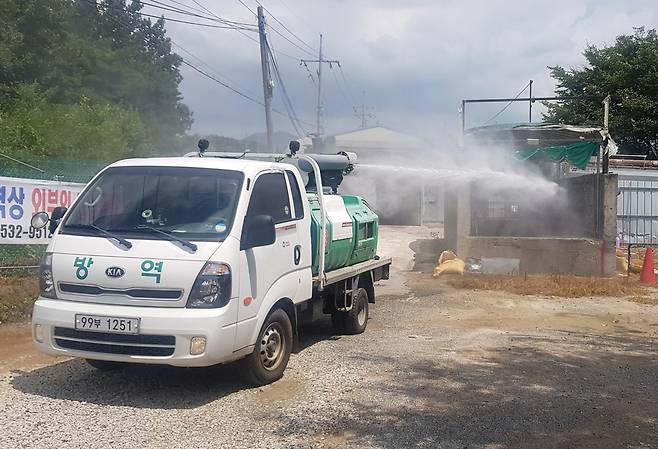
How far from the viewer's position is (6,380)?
693 centimetres

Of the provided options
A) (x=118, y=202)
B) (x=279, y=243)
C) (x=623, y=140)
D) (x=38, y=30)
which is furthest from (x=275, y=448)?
(x=623, y=140)

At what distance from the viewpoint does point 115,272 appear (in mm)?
5992

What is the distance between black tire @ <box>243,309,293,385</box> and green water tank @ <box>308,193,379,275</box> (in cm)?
123

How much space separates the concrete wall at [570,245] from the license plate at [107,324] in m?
12.6

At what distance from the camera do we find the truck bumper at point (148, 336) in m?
5.85

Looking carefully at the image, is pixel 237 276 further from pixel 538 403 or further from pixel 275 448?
pixel 538 403

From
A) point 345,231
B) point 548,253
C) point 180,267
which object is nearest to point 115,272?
point 180,267

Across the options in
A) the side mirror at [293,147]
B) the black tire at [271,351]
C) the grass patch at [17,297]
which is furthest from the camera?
the grass patch at [17,297]

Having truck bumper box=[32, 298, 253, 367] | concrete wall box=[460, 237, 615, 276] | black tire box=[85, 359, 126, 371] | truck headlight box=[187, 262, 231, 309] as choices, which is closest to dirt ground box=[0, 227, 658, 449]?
black tire box=[85, 359, 126, 371]

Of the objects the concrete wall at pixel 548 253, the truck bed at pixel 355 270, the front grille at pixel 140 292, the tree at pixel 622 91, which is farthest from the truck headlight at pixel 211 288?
the tree at pixel 622 91

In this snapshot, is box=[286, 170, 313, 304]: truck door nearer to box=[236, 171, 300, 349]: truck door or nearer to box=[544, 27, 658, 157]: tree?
box=[236, 171, 300, 349]: truck door

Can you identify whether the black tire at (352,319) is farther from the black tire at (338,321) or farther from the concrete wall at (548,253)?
the concrete wall at (548,253)

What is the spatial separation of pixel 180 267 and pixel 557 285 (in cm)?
1063

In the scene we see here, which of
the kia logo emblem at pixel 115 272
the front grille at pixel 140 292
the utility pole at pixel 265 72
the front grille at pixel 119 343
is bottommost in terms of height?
the front grille at pixel 119 343
